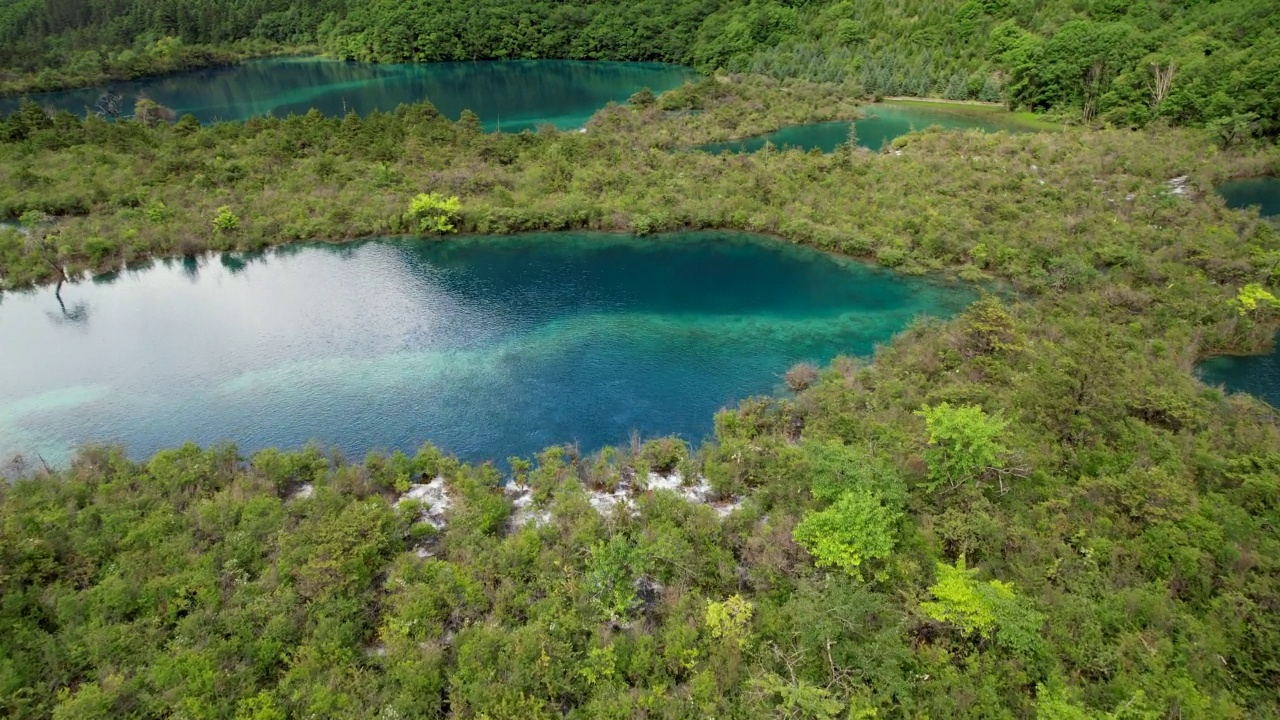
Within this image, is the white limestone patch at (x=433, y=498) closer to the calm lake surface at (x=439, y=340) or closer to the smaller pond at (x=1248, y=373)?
the calm lake surface at (x=439, y=340)

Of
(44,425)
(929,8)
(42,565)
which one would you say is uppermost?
(929,8)

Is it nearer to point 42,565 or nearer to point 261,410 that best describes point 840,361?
point 261,410

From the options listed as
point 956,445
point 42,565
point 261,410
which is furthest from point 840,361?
point 42,565

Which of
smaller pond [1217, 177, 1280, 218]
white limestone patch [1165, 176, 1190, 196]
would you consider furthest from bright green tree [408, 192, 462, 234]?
smaller pond [1217, 177, 1280, 218]

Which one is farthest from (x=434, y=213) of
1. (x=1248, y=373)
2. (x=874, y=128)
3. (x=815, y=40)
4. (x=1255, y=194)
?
(x=815, y=40)

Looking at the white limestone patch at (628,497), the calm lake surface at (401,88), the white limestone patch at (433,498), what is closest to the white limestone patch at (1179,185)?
the white limestone patch at (628,497)

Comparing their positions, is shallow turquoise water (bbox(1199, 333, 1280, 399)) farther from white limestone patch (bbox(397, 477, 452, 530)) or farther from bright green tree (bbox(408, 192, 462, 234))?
bright green tree (bbox(408, 192, 462, 234))

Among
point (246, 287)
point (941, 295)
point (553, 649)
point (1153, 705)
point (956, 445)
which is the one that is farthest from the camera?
point (246, 287)
